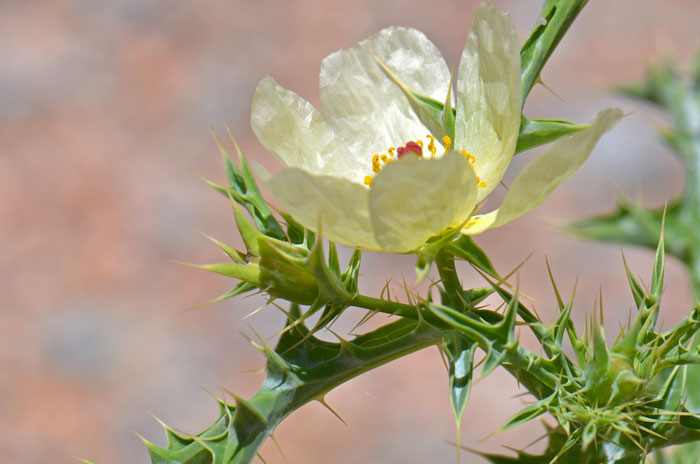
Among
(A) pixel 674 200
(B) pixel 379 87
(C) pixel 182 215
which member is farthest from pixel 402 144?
(C) pixel 182 215

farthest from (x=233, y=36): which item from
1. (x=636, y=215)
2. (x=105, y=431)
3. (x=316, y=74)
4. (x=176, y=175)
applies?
(x=636, y=215)

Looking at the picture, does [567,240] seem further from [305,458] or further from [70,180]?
[70,180]

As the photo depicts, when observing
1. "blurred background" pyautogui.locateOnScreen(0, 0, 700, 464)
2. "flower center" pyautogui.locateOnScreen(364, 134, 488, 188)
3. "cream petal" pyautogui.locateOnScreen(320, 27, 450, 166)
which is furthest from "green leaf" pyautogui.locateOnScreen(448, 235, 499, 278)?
"blurred background" pyautogui.locateOnScreen(0, 0, 700, 464)

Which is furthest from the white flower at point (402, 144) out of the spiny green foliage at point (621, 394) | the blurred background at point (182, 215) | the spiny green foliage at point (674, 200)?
the blurred background at point (182, 215)

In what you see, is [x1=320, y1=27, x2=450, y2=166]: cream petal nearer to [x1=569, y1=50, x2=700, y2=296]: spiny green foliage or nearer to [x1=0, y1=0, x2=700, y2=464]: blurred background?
[x1=569, y1=50, x2=700, y2=296]: spiny green foliage

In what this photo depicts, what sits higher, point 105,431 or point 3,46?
point 3,46

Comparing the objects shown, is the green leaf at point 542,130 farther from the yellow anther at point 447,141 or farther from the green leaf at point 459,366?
the green leaf at point 459,366
